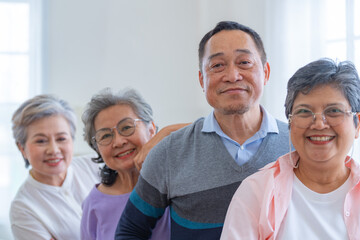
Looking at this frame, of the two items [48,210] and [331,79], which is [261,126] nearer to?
[331,79]

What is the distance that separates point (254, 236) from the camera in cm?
124

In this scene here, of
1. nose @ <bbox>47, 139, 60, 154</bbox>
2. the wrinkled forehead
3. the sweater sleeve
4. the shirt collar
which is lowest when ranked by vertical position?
the sweater sleeve

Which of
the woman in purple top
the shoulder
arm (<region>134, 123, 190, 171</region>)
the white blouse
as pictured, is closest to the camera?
arm (<region>134, 123, 190, 171</region>)

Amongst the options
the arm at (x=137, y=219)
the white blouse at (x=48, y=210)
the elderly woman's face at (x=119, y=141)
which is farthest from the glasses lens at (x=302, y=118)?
the white blouse at (x=48, y=210)

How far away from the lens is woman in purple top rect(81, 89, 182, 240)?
6.27ft

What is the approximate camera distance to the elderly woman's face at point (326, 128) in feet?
4.13

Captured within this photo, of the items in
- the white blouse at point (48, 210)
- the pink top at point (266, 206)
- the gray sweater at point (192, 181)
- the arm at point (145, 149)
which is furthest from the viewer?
the white blouse at point (48, 210)

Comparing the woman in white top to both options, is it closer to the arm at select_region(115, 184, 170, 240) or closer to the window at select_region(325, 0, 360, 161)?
the arm at select_region(115, 184, 170, 240)

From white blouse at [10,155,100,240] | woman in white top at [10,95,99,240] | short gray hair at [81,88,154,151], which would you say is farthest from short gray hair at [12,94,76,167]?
short gray hair at [81,88,154,151]

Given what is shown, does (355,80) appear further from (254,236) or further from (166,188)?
(166,188)

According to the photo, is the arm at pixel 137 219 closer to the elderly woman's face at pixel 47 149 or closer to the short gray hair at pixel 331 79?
the short gray hair at pixel 331 79

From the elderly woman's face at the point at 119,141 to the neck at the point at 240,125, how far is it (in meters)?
0.54

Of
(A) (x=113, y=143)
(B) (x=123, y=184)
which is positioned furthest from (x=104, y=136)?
(B) (x=123, y=184)

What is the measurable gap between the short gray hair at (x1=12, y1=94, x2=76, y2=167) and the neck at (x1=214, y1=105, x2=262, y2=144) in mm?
1262
